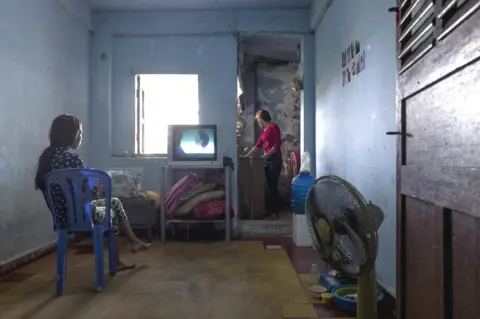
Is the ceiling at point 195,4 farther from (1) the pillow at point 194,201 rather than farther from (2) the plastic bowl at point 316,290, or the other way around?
(2) the plastic bowl at point 316,290

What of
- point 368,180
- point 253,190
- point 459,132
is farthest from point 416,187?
point 253,190

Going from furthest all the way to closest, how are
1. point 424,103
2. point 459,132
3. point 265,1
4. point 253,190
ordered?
point 253,190 → point 265,1 → point 424,103 → point 459,132

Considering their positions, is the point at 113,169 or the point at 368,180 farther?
the point at 113,169

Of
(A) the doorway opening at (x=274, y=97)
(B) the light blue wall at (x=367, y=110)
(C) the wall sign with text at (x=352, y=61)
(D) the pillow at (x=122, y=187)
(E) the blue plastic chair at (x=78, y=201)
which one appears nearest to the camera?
(B) the light blue wall at (x=367, y=110)

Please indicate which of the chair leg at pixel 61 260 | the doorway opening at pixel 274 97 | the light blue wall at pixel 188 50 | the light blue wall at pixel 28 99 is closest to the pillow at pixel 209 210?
the light blue wall at pixel 188 50

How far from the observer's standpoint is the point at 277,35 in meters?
5.89

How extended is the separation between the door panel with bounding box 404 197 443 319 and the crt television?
347 cm

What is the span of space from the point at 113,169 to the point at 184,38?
184cm

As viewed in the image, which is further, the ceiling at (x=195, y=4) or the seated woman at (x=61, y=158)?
the ceiling at (x=195, y=4)

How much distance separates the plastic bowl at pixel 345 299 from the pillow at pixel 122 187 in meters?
2.80

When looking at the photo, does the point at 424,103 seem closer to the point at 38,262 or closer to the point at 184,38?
the point at 38,262

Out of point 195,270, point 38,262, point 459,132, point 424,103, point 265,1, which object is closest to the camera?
point 459,132

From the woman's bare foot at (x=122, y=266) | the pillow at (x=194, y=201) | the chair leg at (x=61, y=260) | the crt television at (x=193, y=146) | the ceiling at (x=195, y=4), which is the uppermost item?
the ceiling at (x=195, y=4)

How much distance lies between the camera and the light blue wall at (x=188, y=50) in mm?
5809
